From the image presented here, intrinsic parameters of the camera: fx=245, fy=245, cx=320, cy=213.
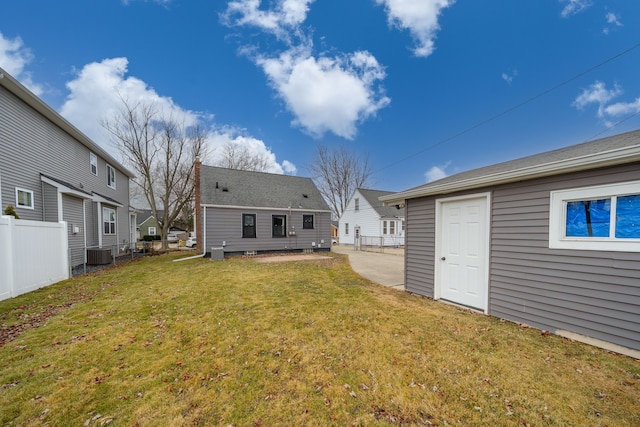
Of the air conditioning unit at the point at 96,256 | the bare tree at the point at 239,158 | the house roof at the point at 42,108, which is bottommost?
A: the air conditioning unit at the point at 96,256

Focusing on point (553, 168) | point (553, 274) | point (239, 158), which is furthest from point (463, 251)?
point (239, 158)

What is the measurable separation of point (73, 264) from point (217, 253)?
5.70 m

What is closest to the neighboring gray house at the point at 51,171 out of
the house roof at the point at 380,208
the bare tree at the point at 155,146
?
the bare tree at the point at 155,146

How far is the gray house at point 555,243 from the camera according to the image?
11.6 ft

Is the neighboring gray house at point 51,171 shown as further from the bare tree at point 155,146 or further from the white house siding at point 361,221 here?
the white house siding at point 361,221

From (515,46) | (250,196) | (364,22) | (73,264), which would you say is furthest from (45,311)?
(515,46)

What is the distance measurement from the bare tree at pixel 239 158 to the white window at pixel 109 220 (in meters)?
15.4

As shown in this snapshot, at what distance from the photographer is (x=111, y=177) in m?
15.6

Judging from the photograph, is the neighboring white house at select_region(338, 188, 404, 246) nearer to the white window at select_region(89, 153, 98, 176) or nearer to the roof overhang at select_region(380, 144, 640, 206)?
the roof overhang at select_region(380, 144, 640, 206)

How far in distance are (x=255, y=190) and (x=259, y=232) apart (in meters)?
2.94

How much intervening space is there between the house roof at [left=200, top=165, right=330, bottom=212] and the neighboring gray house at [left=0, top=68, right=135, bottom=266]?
17.0ft

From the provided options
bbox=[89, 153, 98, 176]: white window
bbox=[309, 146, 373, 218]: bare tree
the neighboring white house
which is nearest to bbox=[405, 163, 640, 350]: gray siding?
bbox=[89, 153, 98, 176]: white window

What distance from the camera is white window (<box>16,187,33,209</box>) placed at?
833 centimetres

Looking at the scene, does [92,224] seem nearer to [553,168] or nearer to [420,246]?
[420,246]
